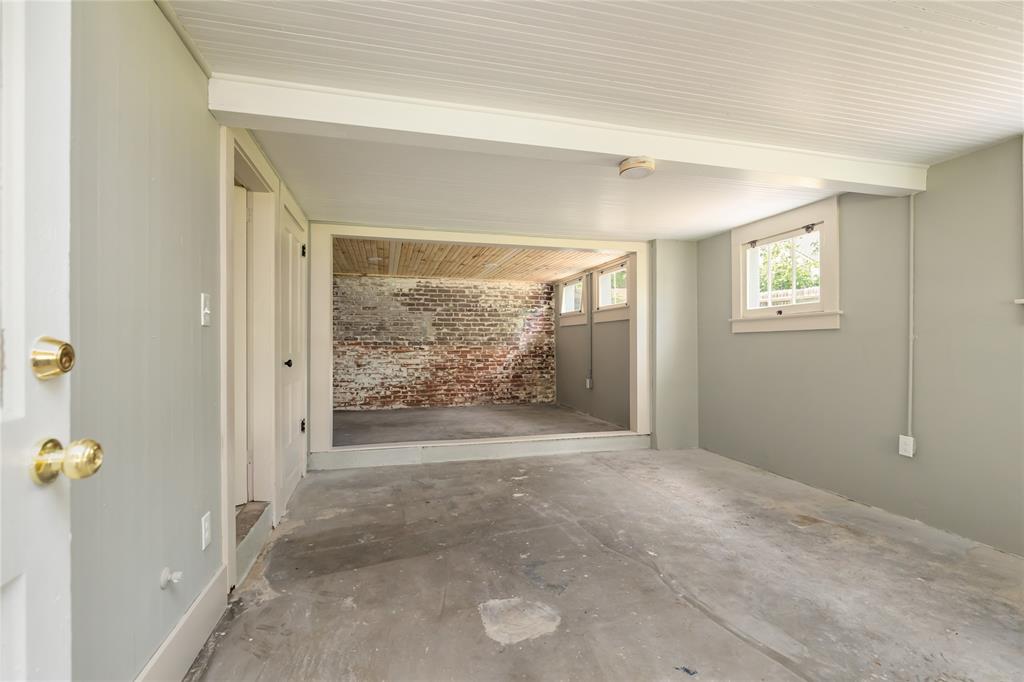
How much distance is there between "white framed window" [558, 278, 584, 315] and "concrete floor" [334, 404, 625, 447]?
5.66 feet

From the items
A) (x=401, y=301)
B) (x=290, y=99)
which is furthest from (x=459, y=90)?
(x=401, y=301)

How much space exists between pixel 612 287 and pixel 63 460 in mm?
6475

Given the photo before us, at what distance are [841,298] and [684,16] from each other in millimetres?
2781

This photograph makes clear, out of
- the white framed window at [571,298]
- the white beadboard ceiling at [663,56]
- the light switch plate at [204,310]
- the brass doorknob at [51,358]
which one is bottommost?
the brass doorknob at [51,358]

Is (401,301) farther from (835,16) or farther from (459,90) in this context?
(835,16)

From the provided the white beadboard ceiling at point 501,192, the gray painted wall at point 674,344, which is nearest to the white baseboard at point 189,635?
the white beadboard ceiling at point 501,192

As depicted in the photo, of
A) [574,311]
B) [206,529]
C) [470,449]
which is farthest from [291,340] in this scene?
[574,311]

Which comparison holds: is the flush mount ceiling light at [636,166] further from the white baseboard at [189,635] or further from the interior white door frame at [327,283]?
the white baseboard at [189,635]

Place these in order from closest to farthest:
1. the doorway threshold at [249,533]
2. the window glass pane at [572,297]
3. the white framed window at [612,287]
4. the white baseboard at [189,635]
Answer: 1. the white baseboard at [189,635]
2. the doorway threshold at [249,533]
3. the white framed window at [612,287]
4. the window glass pane at [572,297]

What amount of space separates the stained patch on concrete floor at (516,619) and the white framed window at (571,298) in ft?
19.2

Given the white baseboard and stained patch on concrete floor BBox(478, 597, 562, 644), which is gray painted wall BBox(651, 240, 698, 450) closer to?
stained patch on concrete floor BBox(478, 597, 562, 644)

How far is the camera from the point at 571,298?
8.19m

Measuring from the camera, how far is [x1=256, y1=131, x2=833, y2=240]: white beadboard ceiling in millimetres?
2768

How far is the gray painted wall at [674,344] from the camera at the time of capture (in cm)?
498
